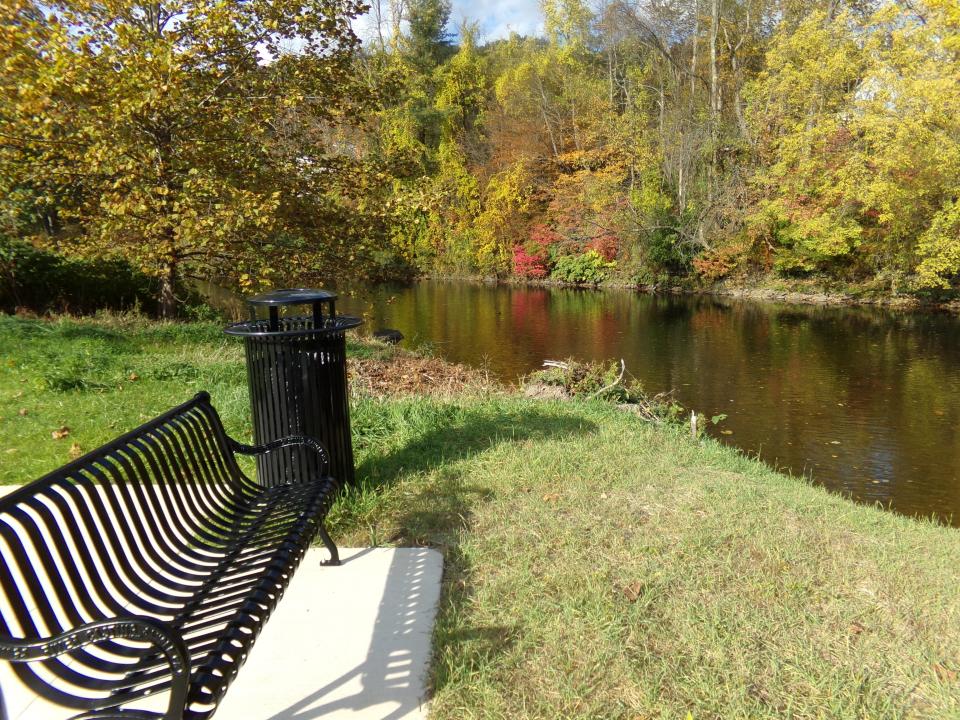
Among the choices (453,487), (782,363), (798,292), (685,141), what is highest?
(685,141)

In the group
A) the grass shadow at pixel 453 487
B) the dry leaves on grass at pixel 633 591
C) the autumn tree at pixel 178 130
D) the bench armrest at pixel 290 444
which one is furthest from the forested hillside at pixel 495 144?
the dry leaves on grass at pixel 633 591

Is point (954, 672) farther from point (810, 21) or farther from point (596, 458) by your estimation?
point (810, 21)

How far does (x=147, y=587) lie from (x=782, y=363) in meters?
A: 14.9

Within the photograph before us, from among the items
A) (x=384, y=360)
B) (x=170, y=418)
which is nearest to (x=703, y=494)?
(x=170, y=418)

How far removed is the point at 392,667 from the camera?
2598mm

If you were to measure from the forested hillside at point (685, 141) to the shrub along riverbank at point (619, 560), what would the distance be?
6.23 m

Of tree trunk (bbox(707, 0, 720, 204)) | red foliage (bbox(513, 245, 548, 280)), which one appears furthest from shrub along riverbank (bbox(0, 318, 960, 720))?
red foliage (bbox(513, 245, 548, 280))

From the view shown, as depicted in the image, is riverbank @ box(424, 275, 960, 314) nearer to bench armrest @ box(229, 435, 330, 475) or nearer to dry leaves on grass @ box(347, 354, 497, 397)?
dry leaves on grass @ box(347, 354, 497, 397)

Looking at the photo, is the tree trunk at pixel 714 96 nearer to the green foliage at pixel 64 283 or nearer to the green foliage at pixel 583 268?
the green foliage at pixel 583 268

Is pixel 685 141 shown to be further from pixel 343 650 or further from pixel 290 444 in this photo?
A: pixel 343 650

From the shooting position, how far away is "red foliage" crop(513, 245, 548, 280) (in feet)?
128

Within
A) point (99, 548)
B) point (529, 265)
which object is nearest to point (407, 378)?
point (99, 548)

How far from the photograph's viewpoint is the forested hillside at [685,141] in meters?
21.7

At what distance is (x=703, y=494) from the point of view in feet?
14.8
